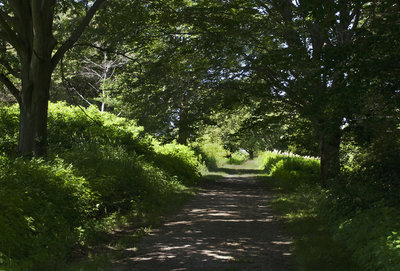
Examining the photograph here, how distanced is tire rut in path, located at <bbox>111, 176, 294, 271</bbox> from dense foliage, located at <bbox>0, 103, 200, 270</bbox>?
1.09 m

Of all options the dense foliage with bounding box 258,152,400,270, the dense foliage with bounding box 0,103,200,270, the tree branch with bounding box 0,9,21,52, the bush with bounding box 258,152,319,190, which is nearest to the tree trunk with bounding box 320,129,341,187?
the dense foliage with bounding box 258,152,400,270

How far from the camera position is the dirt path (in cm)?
594

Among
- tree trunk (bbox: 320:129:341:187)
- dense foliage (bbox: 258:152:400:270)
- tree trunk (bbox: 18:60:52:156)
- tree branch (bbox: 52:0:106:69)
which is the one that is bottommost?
dense foliage (bbox: 258:152:400:270)

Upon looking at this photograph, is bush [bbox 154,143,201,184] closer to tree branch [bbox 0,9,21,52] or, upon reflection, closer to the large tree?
the large tree

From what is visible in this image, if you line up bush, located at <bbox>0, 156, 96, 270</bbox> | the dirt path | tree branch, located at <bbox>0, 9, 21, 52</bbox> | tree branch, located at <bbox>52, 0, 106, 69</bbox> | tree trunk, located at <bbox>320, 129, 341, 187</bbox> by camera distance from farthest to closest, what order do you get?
tree trunk, located at <bbox>320, 129, 341, 187</bbox>, tree branch, located at <bbox>52, 0, 106, 69</bbox>, tree branch, located at <bbox>0, 9, 21, 52</bbox>, the dirt path, bush, located at <bbox>0, 156, 96, 270</bbox>

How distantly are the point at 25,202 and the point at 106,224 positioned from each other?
2309 millimetres

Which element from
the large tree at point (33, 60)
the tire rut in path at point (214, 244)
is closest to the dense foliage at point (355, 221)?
the tire rut in path at point (214, 244)

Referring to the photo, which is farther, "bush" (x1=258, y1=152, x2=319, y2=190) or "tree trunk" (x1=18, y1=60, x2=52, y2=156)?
"bush" (x1=258, y1=152, x2=319, y2=190)

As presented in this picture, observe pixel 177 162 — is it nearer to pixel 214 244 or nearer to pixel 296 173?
pixel 296 173

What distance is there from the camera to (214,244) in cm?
720

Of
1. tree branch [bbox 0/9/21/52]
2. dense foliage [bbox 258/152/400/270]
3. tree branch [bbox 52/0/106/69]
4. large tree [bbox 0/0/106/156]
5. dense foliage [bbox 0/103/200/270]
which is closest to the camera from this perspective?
dense foliage [bbox 258/152/400/270]

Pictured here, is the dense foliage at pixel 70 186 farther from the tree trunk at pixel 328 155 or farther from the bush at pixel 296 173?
the bush at pixel 296 173

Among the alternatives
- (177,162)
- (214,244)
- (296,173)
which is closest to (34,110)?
(214,244)

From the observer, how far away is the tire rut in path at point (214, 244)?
5.94 meters
